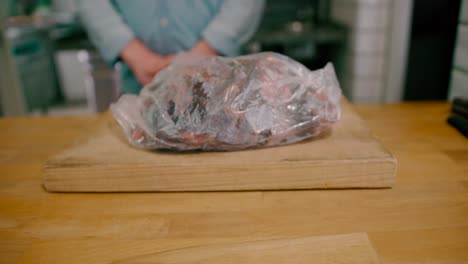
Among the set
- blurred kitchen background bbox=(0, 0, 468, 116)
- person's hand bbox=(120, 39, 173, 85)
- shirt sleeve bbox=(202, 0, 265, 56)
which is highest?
shirt sleeve bbox=(202, 0, 265, 56)

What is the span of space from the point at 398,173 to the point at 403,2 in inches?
59.9

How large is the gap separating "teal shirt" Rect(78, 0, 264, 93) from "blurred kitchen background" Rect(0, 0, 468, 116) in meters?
0.49

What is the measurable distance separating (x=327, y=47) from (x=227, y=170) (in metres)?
2.04

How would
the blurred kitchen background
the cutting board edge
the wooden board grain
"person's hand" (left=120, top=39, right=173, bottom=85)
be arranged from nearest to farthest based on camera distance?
the wooden board grain, the cutting board edge, "person's hand" (left=120, top=39, right=173, bottom=85), the blurred kitchen background

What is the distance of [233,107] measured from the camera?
555 mm

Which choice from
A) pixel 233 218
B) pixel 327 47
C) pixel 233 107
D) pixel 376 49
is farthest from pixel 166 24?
pixel 327 47

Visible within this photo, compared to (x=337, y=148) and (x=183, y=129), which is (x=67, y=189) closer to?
(x=183, y=129)

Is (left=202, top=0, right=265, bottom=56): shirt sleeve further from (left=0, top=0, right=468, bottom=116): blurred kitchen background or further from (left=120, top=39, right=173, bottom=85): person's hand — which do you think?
(left=0, top=0, right=468, bottom=116): blurred kitchen background

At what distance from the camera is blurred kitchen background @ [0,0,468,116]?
1775 millimetres

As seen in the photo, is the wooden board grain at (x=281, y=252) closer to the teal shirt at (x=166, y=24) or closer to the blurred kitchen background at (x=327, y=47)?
the teal shirt at (x=166, y=24)

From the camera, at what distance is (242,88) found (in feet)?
1.91

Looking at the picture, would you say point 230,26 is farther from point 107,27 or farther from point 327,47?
point 327,47

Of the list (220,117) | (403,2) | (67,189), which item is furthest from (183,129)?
(403,2)


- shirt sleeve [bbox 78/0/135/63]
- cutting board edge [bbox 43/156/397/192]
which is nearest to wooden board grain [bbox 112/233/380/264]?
cutting board edge [bbox 43/156/397/192]
